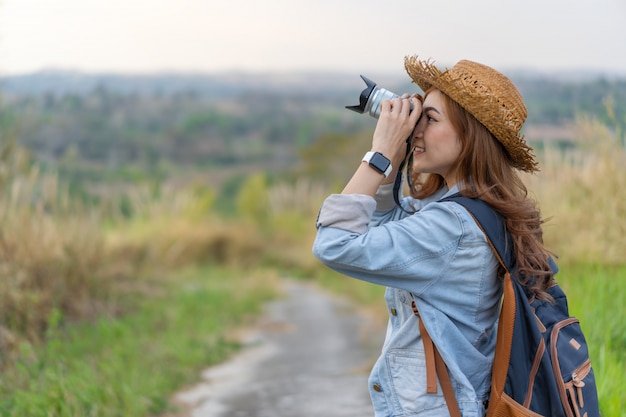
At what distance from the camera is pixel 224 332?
858cm

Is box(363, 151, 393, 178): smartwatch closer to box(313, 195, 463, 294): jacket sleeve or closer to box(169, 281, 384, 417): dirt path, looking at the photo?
box(313, 195, 463, 294): jacket sleeve

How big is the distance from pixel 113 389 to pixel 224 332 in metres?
3.58

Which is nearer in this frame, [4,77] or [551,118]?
[4,77]

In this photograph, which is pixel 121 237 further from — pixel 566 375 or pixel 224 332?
pixel 566 375

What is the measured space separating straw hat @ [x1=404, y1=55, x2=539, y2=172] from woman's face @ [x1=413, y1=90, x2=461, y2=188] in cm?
6

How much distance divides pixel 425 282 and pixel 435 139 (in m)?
0.43

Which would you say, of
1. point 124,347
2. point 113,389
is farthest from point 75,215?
point 113,389

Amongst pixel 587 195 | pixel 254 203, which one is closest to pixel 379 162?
pixel 587 195

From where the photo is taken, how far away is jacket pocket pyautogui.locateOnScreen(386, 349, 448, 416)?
2.24 meters

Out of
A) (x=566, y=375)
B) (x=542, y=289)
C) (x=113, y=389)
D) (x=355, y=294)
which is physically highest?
(x=542, y=289)

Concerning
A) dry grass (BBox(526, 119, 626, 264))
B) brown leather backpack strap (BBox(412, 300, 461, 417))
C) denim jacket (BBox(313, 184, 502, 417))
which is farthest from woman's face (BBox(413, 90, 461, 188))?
dry grass (BBox(526, 119, 626, 264))

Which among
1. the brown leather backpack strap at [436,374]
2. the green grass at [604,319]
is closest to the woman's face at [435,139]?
the brown leather backpack strap at [436,374]

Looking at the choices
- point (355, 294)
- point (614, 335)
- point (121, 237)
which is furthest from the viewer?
point (121, 237)

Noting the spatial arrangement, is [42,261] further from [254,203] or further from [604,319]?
[254,203]
